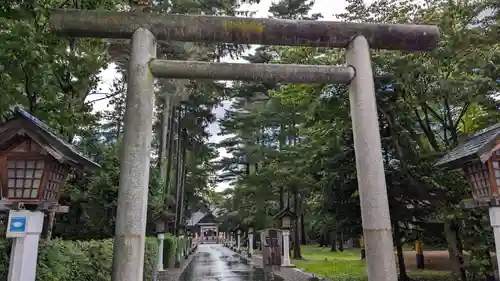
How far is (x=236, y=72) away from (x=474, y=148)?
340cm

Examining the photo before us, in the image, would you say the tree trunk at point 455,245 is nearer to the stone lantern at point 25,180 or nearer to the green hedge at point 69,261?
the green hedge at point 69,261

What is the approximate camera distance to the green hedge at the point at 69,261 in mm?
4707

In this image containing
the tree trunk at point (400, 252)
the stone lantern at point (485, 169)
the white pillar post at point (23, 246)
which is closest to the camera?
the white pillar post at point (23, 246)

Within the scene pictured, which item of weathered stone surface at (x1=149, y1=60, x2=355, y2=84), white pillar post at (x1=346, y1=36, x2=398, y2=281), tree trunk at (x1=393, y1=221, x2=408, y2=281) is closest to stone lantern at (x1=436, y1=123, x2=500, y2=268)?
white pillar post at (x1=346, y1=36, x2=398, y2=281)

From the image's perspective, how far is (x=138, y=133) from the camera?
4.68 metres

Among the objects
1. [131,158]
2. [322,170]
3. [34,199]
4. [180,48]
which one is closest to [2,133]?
[34,199]

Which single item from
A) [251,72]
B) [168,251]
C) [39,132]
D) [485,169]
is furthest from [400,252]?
[39,132]

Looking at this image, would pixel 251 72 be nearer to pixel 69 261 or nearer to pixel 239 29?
pixel 239 29

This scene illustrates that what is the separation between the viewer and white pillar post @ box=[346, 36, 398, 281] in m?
4.60

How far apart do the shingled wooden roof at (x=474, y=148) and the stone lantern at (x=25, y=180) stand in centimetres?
513

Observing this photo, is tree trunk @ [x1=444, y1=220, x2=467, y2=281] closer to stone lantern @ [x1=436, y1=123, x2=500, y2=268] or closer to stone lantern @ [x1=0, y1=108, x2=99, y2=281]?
stone lantern @ [x1=436, y1=123, x2=500, y2=268]

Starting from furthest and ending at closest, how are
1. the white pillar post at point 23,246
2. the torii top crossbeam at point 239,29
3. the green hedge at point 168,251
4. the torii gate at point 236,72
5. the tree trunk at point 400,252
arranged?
1. the green hedge at point 168,251
2. the tree trunk at point 400,252
3. the torii top crossbeam at point 239,29
4. the torii gate at point 236,72
5. the white pillar post at point 23,246

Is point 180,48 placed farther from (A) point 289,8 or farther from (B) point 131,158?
(B) point 131,158

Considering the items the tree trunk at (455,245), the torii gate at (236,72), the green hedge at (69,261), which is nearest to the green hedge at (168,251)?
the green hedge at (69,261)
